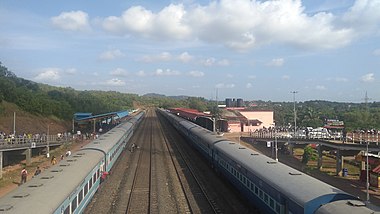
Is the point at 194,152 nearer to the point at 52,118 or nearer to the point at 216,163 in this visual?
Answer: the point at 216,163

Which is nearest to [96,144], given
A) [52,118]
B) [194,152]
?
[194,152]

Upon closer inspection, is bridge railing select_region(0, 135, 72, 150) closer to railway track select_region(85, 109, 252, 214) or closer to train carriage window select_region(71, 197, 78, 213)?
railway track select_region(85, 109, 252, 214)

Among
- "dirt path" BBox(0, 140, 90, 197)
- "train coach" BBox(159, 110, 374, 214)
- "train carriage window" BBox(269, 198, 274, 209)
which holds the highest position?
"train coach" BBox(159, 110, 374, 214)

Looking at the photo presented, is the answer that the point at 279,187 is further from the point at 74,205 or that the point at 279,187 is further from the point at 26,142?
the point at 26,142

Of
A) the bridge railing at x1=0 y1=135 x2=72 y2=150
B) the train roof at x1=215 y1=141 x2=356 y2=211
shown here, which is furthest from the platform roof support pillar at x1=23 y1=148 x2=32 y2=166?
the train roof at x1=215 y1=141 x2=356 y2=211

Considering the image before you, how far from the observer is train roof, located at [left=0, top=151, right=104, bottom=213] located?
12117 millimetres

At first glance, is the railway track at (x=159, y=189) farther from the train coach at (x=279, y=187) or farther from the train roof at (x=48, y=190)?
the train roof at (x=48, y=190)

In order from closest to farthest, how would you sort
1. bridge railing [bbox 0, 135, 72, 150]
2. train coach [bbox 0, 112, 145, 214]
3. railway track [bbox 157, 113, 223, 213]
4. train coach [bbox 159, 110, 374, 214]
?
train coach [bbox 0, 112, 145, 214] < train coach [bbox 159, 110, 374, 214] < railway track [bbox 157, 113, 223, 213] < bridge railing [bbox 0, 135, 72, 150]

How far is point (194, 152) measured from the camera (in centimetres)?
5044

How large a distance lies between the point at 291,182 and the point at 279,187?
560 millimetres

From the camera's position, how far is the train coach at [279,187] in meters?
13.0

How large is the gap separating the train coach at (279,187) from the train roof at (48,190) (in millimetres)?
8776

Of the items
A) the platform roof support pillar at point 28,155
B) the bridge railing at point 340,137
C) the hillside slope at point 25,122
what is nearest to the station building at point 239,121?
the bridge railing at point 340,137

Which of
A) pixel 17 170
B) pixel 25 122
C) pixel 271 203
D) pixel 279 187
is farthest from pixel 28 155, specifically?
pixel 279 187
